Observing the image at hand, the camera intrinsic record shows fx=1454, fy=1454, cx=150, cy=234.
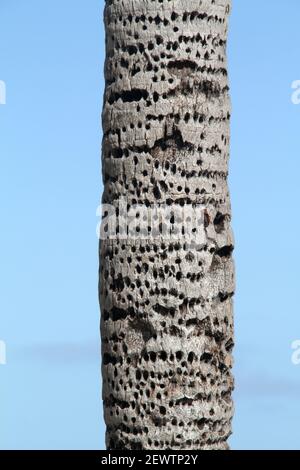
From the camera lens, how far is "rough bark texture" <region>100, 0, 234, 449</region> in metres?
12.1

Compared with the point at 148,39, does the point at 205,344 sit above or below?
below

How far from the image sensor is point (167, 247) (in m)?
12.1

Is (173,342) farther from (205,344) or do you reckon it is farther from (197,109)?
(197,109)

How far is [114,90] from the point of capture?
12523 millimetres

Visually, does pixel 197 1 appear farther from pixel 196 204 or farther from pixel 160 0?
pixel 196 204

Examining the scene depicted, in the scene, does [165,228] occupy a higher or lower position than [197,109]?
lower

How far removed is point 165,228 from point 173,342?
95cm

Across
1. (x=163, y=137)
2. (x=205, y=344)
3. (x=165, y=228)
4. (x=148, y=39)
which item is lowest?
(x=205, y=344)

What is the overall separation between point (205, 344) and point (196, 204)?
46.5 inches

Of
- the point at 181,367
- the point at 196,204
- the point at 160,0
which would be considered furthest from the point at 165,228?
the point at 160,0

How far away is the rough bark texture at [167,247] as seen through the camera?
1212 cm

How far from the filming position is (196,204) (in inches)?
482
